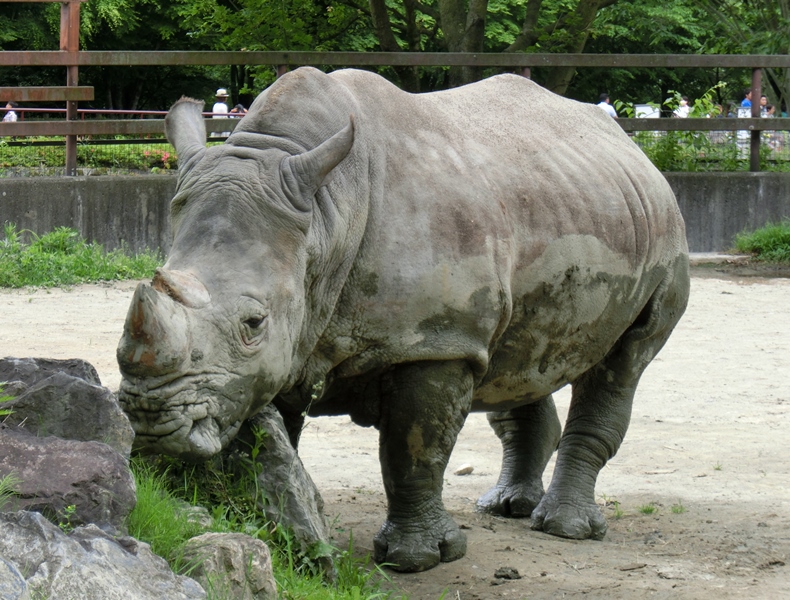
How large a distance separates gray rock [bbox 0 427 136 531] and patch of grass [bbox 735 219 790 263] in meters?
11.2

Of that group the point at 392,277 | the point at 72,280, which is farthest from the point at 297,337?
the point at 72,280

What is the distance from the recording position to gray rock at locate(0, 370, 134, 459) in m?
3.36

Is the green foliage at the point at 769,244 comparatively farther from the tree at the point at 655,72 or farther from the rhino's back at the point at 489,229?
the tree at the point at 655,72

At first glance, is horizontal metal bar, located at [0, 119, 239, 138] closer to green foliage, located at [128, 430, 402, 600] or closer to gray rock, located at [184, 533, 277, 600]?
green foliage, located at [128, 430, 402, 600]

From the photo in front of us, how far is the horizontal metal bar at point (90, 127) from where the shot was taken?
451 inches

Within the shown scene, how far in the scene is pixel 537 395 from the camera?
5.07 metres

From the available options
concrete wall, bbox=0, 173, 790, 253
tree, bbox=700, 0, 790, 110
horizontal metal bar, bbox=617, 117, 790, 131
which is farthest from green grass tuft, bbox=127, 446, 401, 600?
tree, bbox=700, 0, 790, 110

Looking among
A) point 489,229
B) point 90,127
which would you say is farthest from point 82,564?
point 90,127

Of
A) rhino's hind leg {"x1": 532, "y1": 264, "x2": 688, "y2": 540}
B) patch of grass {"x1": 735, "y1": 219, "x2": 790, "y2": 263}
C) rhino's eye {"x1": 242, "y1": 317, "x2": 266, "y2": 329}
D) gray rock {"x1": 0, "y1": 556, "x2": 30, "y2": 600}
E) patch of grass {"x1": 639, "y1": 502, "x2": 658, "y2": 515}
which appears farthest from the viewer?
patch of grass {"x1": 735, "y1": 219, "x2": 790, "y2": 263}

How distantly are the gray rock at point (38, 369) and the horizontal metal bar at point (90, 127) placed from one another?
7875mm

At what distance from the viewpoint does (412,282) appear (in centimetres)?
429

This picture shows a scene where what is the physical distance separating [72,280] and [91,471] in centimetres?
766

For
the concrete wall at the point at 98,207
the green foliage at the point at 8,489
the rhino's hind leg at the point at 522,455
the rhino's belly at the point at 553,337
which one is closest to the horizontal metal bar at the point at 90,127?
the concrete wall at the point at 98,207

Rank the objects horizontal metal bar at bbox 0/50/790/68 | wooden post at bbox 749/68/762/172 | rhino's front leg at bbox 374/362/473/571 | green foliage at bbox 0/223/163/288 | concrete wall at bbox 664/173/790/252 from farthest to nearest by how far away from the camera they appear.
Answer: wooden post at bbox 749/68/762/172 < concrete wall at bbox 664/173/790/252 < horizontal metal bar at bbox 0/50/790/68 < green foliage at bbox 0/223/163/288 < rhino's front leg at bbox 374/362/473/571
